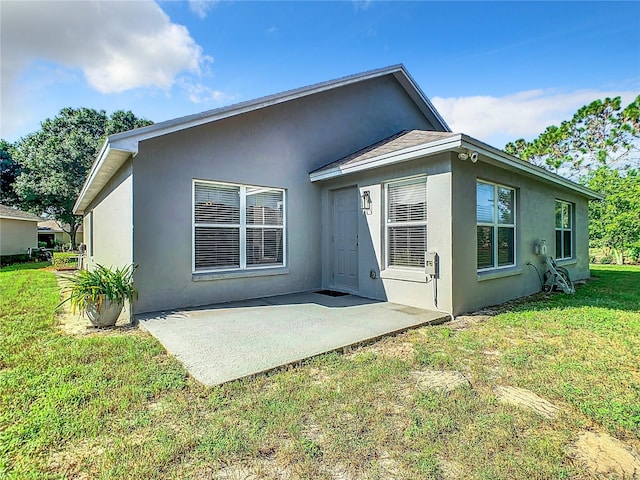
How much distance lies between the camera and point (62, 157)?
21125 mm

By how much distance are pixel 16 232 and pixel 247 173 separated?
2204cm

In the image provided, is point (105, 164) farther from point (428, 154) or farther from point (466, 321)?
point (466, 321)

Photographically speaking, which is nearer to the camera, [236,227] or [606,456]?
[606,456]

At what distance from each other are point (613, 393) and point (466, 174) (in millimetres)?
4046

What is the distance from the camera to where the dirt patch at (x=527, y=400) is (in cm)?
281

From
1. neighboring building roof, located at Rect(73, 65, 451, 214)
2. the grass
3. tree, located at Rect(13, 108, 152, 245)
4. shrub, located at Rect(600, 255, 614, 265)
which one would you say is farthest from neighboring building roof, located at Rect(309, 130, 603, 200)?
tree, located at Rect(13, 108, 152, 245)

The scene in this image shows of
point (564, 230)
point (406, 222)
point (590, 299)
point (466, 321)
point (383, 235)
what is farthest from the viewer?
point (564, 230)

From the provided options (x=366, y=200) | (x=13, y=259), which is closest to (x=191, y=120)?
(x=366, y=200)

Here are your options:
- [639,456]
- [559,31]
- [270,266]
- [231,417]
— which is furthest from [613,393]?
[559,31]

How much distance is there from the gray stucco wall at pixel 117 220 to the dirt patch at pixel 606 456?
6.42m

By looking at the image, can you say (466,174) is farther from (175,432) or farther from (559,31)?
(559,31)

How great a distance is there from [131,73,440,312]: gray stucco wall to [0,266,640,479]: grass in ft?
6.13

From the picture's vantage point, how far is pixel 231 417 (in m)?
2.68

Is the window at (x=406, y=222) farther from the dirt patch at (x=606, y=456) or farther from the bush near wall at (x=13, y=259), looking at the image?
the bush near wall at (x=13, y=259)
